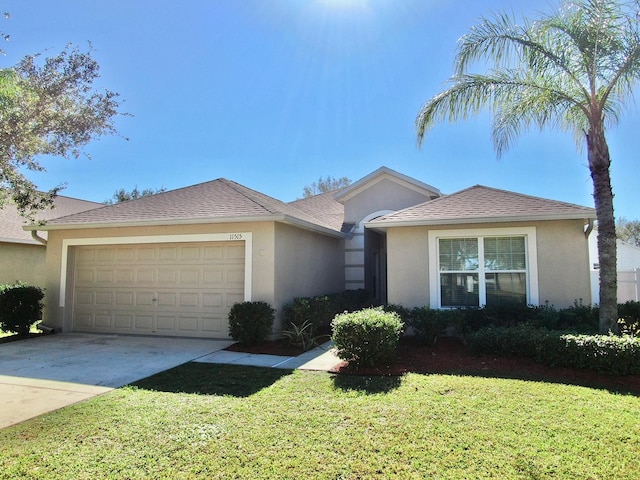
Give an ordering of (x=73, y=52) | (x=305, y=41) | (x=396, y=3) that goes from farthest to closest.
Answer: (x=305, y=41), (x=396, y=3), (x=73, y=52)

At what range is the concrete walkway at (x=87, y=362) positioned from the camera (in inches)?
236

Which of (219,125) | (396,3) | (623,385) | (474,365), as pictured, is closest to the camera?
(623,385)

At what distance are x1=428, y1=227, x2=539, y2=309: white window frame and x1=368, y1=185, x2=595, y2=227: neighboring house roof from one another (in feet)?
1.52

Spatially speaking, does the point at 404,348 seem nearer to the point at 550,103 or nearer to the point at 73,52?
the point at 550,103

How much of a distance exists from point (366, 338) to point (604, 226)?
16.5ft

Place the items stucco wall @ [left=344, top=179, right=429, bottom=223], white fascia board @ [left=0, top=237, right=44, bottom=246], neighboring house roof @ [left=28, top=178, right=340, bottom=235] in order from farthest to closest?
white fascia board @ [left=0, top=237, right=44, bottom=246], stucco wall @ [left=344, top=179, right=429, bottom=223], neighboring house roof @ [left=28, top=178, right=340, bottom=235]

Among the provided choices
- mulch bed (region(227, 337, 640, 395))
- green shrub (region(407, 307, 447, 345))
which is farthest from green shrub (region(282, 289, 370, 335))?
green shrub (region(407, 307, 447, 345))

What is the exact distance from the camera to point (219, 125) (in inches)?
Answer: 626

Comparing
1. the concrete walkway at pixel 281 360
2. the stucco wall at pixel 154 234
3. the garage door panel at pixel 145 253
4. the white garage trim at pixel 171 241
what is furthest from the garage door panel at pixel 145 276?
the concrete walkway at pixel 281 360

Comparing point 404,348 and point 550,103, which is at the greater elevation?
point 550,103

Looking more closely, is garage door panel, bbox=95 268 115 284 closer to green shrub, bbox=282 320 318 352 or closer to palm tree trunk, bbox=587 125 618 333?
green shrub, bbox=282 320 318 352

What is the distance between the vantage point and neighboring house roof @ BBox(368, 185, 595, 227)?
9461 mm

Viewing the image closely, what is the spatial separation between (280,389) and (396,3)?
8.72m

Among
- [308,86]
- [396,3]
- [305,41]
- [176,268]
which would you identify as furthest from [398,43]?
[176,268]
